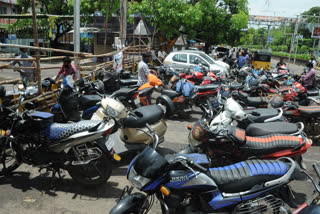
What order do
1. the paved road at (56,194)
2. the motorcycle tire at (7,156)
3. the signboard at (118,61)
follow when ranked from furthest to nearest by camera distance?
the signboard at (118,61)
the motorcycle tire at (7,156)
the paved road at (56,194)

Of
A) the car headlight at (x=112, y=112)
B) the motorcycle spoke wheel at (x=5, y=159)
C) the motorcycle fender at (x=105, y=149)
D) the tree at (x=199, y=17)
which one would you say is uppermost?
the tree at (x=199, y=17)

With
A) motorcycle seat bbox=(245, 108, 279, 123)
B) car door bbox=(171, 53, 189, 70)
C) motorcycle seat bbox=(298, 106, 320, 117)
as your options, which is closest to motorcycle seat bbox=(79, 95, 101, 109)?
motorcycle seat bbox=(245, 108, 279, 123)

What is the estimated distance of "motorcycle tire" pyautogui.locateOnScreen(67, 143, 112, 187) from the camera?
3668mm

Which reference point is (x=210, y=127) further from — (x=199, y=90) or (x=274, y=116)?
(x=199, y=90)

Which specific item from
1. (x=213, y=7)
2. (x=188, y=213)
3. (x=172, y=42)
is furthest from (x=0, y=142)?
(x=213, y=7)

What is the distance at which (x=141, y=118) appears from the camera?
4.48 m

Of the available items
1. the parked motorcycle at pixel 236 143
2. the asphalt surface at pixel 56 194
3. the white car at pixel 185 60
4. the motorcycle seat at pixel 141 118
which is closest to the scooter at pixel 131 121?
the motorcycle seat at pixel 141 118

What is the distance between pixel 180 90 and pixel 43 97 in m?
3.35

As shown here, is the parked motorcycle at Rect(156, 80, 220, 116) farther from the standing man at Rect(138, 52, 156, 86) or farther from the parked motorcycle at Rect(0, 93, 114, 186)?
the parked motorcycle at Rect(0, 93, 114, 186)

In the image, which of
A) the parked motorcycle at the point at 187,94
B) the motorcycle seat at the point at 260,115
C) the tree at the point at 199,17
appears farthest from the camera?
the tree at the point at 199,17

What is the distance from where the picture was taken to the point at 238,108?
3902 millimetres

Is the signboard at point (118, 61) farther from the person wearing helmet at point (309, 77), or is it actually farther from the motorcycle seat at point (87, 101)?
the person wearing helmet at point (309, 77)

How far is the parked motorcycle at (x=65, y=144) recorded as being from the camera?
3.63m

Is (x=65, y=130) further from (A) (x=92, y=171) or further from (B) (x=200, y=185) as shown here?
(B) (x=200, y=185)
